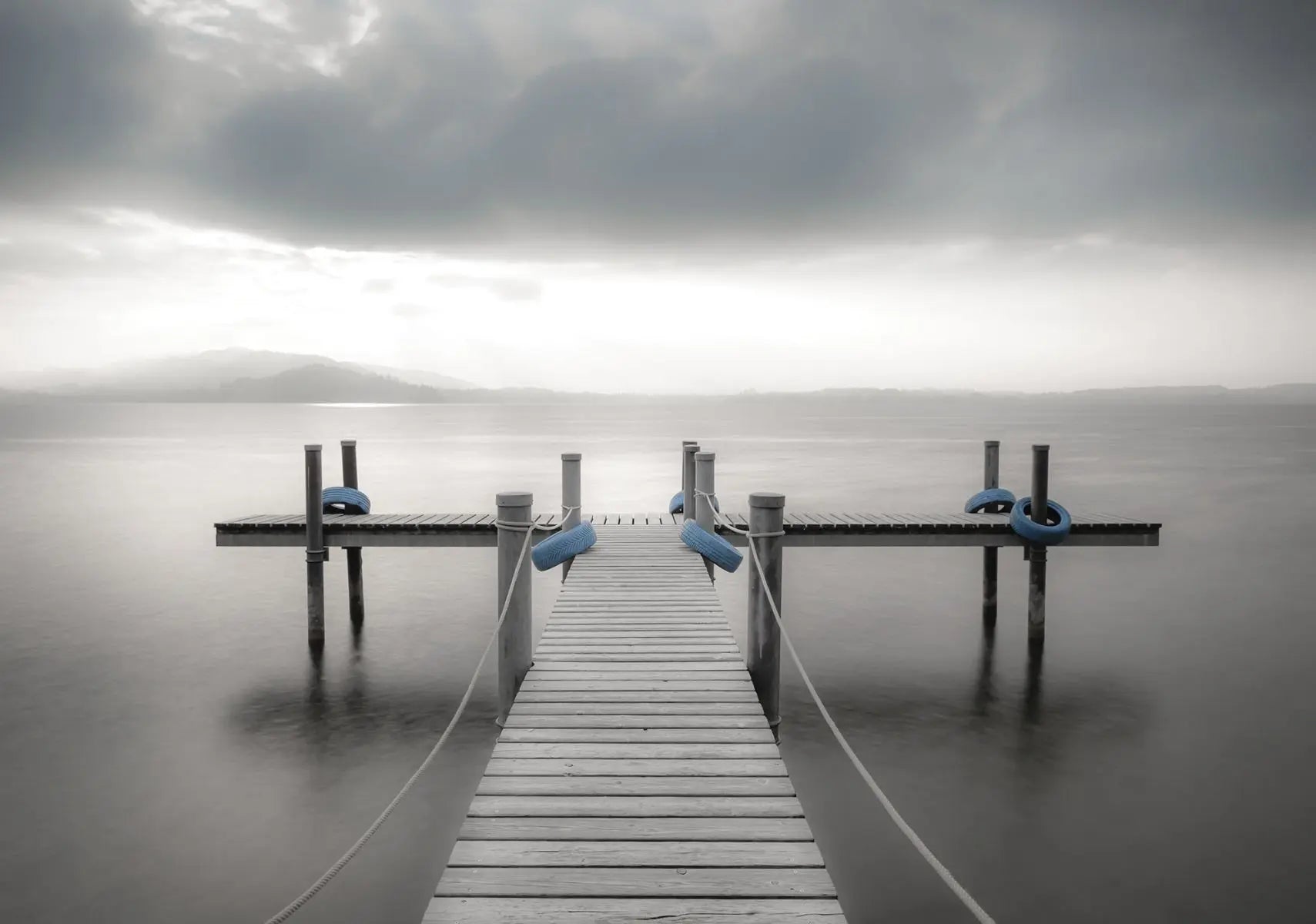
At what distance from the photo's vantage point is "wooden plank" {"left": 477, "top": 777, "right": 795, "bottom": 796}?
4.45 m

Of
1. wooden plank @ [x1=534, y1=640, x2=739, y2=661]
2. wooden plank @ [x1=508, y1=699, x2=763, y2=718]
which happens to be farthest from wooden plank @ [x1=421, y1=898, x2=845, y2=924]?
wooden plank @ [x1=534, y1=640, x2=739, y2=661]

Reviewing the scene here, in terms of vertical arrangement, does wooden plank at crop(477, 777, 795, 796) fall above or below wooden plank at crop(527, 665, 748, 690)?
below

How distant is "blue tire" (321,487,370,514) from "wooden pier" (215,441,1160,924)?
375 centimetres

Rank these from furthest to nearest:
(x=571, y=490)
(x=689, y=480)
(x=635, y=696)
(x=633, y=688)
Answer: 1. (x=689, y=480)
2. (x=571, y=490)
3. (x=633, y=688)
4. (x=635, y=696)

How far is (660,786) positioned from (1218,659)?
13193 millimetres

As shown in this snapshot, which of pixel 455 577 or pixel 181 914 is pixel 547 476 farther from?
pixel 181 914

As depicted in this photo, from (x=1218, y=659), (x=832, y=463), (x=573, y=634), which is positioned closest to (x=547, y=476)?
(x=832, y=463)

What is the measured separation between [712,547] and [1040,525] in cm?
521

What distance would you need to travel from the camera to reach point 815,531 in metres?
11.3

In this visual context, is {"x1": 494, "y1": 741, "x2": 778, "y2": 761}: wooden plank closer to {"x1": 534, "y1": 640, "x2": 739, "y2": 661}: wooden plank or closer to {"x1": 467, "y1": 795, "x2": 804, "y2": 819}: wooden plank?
{"x1": 467, "y1": 795, "x2": 804, "y2": 819}: wooden plank

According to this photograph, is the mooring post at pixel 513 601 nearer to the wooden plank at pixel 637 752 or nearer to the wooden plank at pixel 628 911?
the wooden plank at pixel 637 752

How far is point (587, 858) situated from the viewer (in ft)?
12.5

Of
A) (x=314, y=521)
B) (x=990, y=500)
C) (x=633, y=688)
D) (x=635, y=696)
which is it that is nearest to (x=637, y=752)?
(x=635, y=696)

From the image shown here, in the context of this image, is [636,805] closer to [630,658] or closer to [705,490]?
[630,658]
